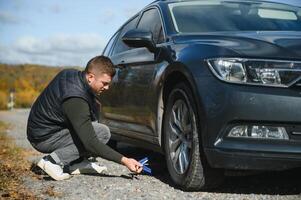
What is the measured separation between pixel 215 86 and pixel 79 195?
1389 mm

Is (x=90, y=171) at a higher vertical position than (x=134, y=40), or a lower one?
lower

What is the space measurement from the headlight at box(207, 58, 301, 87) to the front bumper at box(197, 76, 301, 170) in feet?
0.17

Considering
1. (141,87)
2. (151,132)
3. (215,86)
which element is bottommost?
(151,132)

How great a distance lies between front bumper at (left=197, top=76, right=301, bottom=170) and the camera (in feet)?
13.1

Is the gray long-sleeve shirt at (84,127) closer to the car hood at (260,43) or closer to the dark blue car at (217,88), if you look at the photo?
the dark blue car at (217,88)

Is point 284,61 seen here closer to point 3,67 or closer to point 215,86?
point 215,86

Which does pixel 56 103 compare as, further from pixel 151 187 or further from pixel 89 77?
pixel 151 187

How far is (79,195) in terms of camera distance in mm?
4543

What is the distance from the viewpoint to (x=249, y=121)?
4086 millimetres

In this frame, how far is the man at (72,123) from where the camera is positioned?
196 inches

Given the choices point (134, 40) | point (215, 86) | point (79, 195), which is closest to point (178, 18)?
point (134, 40)

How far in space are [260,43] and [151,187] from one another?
1.54 meters

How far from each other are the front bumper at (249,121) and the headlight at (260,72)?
5cm

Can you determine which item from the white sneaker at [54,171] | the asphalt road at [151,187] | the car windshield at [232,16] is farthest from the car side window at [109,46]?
the white sneaker at [54,171]
